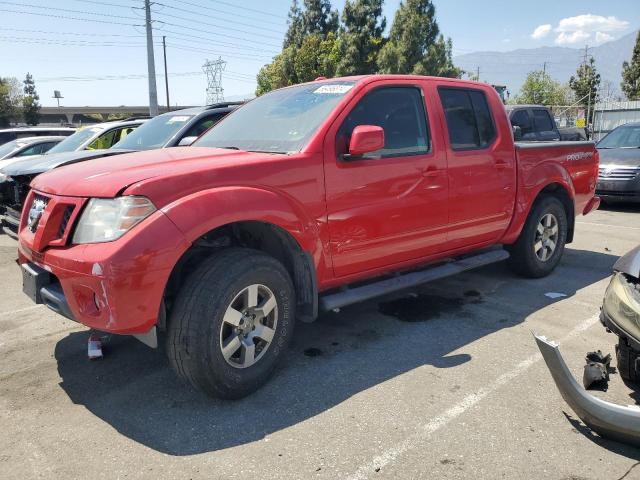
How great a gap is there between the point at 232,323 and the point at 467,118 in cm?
290

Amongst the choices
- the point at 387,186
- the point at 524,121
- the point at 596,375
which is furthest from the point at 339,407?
the point at 524,121

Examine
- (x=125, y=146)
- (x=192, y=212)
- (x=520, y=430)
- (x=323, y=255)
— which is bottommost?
(x=520, y=430)

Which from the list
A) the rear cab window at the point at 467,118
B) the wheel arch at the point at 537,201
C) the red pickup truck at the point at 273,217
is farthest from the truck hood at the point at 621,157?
the rear cab window at the point at 467,118

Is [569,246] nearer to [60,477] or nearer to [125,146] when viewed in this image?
[125,146]

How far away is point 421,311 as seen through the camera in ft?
15.5

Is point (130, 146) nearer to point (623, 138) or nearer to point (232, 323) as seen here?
point (232, 323)

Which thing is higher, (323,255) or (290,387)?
(323,255)

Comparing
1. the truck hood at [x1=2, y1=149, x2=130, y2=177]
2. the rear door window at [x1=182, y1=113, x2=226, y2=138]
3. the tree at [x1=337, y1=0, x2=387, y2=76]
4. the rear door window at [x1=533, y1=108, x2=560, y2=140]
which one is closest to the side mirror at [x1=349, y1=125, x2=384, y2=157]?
the truck hood at [x1=2, y1=149, x2=130, y2=177]

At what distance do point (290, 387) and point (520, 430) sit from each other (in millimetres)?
1370

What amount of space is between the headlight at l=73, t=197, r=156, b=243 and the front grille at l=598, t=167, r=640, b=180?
10.0m

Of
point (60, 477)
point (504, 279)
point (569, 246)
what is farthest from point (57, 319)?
point (569, 246)

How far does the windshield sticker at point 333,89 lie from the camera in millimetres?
3865

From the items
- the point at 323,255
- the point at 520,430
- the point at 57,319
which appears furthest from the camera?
the point at 57,319

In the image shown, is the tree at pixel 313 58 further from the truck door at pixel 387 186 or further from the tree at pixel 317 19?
the truck door at pixel 387 186
